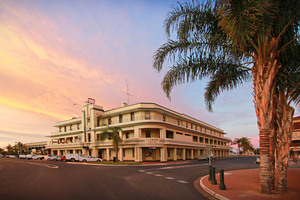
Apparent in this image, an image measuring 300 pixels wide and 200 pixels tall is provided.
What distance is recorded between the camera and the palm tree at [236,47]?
6926 millimetres

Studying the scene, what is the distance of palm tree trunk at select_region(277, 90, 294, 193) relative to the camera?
330 inches

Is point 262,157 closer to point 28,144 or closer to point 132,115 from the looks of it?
point 132,115

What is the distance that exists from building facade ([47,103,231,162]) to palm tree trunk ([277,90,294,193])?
27197 mm

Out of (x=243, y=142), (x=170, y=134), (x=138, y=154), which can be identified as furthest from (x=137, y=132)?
(x=243, y=142)

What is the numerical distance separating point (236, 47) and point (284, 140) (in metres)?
4.35

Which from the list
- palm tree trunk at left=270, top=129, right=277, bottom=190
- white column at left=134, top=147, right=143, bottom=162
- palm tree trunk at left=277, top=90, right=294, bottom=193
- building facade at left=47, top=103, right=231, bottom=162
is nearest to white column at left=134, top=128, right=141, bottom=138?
building facade at left=47, top=103, right=231, bottom=162

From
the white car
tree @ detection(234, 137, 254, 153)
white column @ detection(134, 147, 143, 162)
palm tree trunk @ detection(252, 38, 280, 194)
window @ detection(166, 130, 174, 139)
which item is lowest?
tree @ detection(234, 137, 254, 153)

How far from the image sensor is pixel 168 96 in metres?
10.8

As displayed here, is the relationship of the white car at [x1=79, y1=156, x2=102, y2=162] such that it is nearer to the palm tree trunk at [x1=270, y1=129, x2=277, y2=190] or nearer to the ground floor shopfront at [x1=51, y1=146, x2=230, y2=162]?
the ground floor shopfront at [x1=51, y1=146, x2=230, y2=162]

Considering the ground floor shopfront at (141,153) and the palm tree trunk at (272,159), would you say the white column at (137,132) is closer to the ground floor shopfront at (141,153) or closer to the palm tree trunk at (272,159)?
the ground floor shopfront at (141,153)

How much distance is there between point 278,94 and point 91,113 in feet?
138

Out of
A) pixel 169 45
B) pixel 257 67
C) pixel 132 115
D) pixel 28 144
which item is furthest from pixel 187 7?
pixel 28 144

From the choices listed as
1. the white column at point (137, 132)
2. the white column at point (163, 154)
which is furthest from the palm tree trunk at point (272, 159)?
the white column at point (137, 132)

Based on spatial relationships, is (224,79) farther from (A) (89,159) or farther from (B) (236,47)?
(A) (89,159)
